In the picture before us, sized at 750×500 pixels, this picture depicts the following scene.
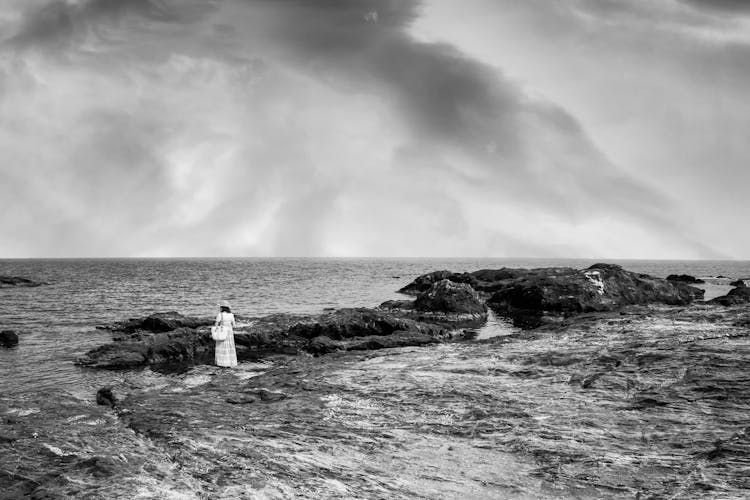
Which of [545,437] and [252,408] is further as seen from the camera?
[252,408]

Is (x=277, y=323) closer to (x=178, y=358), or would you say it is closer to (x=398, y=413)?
(x=178, y=358)

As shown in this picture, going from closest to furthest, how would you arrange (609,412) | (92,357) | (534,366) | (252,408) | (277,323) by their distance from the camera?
(609,412) < (252,408) < (534,366) < (92,357) < (277,323)

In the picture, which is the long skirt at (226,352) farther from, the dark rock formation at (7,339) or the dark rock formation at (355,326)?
the dark rock formation at (7,339)

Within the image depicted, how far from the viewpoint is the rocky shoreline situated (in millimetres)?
9391

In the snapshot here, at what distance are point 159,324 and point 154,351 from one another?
9736mm

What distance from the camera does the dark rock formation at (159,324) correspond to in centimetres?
3319

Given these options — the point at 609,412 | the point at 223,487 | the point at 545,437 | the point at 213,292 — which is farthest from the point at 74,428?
the point at 213,292

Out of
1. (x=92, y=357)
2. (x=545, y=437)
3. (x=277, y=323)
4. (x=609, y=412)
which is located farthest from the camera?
(x=277, y=323)

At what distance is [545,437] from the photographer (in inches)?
452

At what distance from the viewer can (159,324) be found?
33.2 m

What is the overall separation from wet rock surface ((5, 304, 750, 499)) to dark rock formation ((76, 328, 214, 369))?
139 inches

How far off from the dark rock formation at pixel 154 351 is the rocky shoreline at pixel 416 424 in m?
0.09

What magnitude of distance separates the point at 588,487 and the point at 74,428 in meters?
12.2

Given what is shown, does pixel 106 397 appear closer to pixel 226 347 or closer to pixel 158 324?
pixel 226 347
